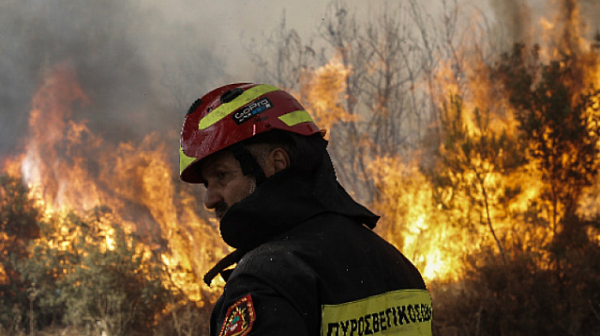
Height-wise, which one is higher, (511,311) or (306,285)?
(511,311)

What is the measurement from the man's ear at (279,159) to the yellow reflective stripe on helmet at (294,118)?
0.11m

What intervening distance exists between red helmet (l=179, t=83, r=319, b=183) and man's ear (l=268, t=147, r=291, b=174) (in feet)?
0.25

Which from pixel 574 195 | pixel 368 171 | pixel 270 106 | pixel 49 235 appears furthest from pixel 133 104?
pixel 270 106

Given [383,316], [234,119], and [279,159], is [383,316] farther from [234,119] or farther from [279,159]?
[234,119]

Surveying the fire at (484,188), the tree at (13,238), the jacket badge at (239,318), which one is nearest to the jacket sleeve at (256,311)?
the jacket badge at (239,318)

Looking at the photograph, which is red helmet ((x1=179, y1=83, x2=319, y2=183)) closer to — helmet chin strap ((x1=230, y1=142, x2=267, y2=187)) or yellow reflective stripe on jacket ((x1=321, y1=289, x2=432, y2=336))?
helmet chin strap ((x1=230, y1=142, x2=267, y2=187))

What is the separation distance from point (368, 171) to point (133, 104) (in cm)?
728

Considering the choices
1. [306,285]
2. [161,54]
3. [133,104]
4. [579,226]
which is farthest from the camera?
[161,54]

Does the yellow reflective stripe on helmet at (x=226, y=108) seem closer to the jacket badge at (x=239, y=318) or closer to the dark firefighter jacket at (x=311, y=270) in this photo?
the dark firefighter jacket at (x=311, y=270)

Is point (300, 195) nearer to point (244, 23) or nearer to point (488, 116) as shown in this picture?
point (488, 116)

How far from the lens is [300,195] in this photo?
1843 millimetres

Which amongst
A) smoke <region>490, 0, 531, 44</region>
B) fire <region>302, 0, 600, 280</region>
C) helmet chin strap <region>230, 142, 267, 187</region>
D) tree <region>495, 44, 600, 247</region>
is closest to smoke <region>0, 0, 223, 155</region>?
fire <region>302, 0, 600, 280</region>

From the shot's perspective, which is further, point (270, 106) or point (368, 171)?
point (368, 171)

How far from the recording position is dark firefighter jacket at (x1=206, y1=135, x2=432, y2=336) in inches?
58.5
